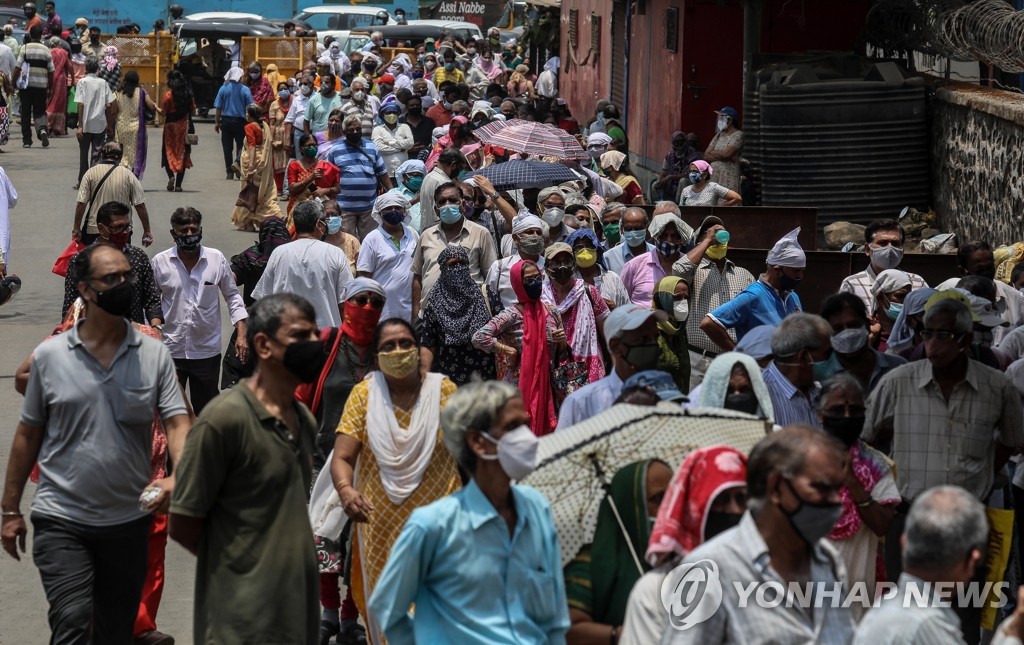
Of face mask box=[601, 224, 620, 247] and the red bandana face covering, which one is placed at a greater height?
the red bandana face covering

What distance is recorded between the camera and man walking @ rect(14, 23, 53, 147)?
2817 cm

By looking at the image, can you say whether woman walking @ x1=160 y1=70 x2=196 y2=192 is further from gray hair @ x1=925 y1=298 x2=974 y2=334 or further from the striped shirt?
gray hair @ x1=925 y1=298 x2=974 y2=334

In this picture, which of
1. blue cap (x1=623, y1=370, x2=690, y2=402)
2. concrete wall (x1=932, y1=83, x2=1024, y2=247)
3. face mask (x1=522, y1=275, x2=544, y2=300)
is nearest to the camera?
blue cap (x1=623, y1=370, x2=690, y2=402)

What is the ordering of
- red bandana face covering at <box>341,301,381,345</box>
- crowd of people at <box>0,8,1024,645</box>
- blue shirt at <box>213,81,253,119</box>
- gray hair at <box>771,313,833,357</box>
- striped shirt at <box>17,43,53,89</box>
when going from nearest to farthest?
crowd of people at <box>0,8,1024,645</box> < gray hair at <box>771,313,833,357</box> < red bandana face covering at <box>341,301,381,345</box> < blue shirt at <box>213,81,253,119</box> < striped shirt at <box>17,43,53,89</box>

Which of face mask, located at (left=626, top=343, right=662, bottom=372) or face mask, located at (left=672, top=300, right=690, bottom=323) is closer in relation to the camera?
face mask, located at (left=626, top=343, right=662, bottom=372)

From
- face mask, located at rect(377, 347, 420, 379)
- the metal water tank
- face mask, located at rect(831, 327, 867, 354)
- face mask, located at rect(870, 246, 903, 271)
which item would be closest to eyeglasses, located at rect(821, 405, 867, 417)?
face mask, located at rect(831, 327, 867, 354)

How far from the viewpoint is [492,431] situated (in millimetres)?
4320

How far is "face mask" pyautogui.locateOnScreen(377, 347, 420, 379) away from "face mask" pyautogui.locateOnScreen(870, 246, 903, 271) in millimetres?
3777

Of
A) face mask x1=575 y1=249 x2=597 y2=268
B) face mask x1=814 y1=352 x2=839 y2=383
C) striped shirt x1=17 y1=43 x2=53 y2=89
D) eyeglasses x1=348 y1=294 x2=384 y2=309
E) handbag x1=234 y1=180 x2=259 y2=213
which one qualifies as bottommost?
handbag x1=234 y1=180 x2=259 y2=213

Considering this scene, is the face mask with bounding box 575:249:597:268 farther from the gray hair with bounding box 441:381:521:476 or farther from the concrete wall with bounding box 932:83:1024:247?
the gray hair with bounding box 441:381:521:476

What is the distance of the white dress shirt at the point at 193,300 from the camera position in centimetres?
952

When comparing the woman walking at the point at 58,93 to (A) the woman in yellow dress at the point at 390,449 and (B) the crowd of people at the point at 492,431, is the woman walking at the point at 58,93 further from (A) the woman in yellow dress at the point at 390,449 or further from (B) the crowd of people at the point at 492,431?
(A) the woman in yellow dress at the point at 390,449

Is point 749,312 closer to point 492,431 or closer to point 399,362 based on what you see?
point 399,362

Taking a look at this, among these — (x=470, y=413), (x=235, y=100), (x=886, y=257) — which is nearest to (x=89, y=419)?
(x=470, y=413)
